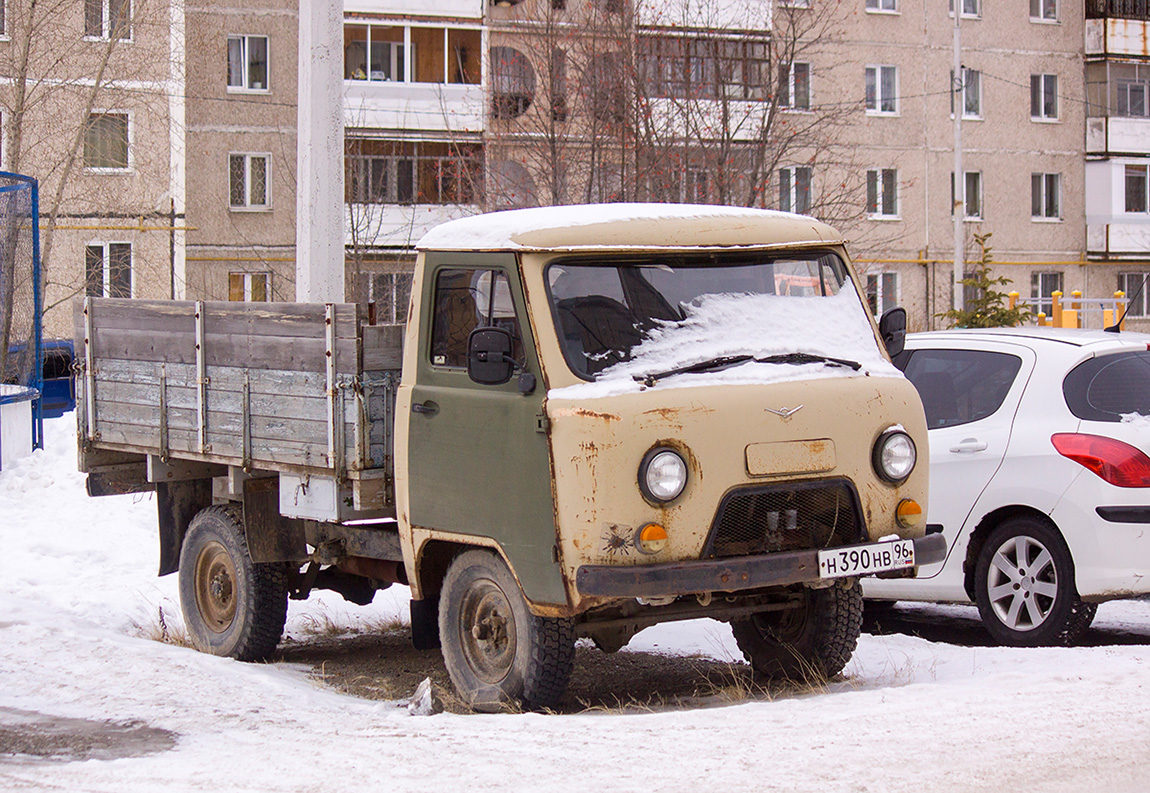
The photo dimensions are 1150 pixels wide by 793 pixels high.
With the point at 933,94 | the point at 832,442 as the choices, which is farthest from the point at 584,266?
the point at 933,94

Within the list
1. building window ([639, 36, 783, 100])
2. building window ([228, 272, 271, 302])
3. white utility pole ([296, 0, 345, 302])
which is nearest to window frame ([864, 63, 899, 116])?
building window ([228, 272, 271, 302])

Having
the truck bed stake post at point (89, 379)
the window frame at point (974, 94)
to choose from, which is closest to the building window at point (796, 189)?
the window frame at point (974, 94)

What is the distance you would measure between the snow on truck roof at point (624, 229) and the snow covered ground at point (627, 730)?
207 centimetres

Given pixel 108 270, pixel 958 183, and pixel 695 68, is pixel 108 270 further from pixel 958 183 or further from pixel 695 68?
pixel 958 183

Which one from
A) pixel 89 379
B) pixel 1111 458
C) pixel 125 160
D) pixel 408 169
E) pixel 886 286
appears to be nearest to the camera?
pixel 1111 458

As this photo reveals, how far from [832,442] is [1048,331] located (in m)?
2.78

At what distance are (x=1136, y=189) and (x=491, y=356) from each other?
47.9 m

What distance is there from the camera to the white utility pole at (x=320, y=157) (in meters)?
10.8

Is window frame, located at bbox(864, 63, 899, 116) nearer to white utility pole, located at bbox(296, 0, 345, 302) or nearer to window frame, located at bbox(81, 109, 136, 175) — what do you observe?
window frame, located at bbox(81, 109, 136, 175)

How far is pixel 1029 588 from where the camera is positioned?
8094mm

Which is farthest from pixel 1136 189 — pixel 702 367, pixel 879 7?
pixel 702 367

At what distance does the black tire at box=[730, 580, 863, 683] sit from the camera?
24.1 ft

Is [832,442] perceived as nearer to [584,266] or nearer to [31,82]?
[584,266]

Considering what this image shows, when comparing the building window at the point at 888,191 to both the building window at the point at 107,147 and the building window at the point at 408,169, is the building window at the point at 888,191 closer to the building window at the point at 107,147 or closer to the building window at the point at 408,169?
the building window at the point at 408,169
